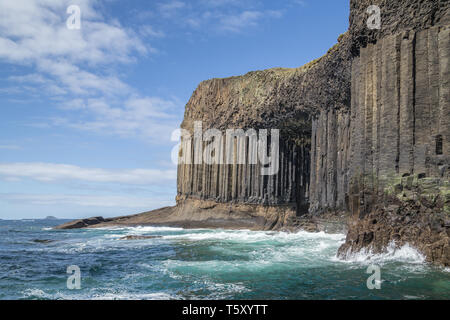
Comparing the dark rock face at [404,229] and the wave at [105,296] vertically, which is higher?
the dark rock face at [404,229]

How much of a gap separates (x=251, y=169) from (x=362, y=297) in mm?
29709

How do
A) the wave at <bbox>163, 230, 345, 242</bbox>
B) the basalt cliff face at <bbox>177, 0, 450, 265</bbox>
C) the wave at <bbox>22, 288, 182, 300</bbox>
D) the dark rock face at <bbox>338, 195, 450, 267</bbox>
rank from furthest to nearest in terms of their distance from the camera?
the wave at <bbox>163, 230, 345, 242</bbox>, the basalt cliff face at <bbox>177, 0, 450, 265</bbox>, the dark rock face at <bbox>338, 195, 450, 267</bbox>, the wave at <bbox>22, 288, 182, 300</bbox>

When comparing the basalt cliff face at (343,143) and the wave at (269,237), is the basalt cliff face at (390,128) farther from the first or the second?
the wave at (269,237)

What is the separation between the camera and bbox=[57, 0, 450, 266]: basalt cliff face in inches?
612

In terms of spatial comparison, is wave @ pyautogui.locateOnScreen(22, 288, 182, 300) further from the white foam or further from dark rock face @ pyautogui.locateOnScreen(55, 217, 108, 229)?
dark rock face @ pyautogui.locateOnScreen(55, 217, 108, 229)

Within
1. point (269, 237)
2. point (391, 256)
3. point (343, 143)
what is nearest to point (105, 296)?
point (391, 256)

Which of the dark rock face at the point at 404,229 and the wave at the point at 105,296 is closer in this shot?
the wave at the point at 105,296

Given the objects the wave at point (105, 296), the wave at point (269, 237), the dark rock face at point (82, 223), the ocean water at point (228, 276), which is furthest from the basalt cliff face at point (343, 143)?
the wave at point (105, 296)

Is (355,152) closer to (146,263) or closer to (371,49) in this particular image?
(371,49)

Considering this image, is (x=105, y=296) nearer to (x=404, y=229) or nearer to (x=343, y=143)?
(x=404, y=229)

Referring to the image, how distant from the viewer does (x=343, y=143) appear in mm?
27812

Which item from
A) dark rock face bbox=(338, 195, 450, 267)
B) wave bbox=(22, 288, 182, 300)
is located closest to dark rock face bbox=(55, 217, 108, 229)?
dark rock face bbox=(338, 195, 450, 267)

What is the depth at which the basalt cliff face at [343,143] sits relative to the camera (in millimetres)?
15547

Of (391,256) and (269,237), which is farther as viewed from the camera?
(269,237)
